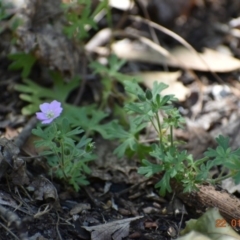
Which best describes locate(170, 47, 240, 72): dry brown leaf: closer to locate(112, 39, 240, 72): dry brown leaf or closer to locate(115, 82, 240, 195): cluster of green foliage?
locate(112, 39, 240, 72): dry brown leaf

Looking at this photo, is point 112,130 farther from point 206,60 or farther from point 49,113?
point 206,60

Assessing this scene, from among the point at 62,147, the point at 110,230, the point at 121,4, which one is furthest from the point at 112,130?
the point at 121,4

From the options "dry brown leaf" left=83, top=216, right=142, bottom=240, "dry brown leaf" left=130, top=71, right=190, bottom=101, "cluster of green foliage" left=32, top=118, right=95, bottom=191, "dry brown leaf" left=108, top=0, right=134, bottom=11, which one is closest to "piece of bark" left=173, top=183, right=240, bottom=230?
"dry brown leaf" left=83, top=216, right=142, bottom=240

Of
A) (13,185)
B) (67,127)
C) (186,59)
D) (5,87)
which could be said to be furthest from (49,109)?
(186,59)

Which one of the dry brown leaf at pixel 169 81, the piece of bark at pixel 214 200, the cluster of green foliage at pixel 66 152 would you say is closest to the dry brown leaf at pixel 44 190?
the cluster of green foliage at pixel 66 152

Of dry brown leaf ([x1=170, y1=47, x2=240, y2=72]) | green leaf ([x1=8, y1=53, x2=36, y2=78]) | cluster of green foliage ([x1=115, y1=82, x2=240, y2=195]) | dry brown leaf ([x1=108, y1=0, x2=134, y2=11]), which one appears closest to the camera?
cluster of green foliage ([x1=115, y1=82, x2=240, y2=195])

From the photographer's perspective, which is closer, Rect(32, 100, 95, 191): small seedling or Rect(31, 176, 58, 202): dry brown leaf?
Rect(32, 100, 95, 191): small seedling
